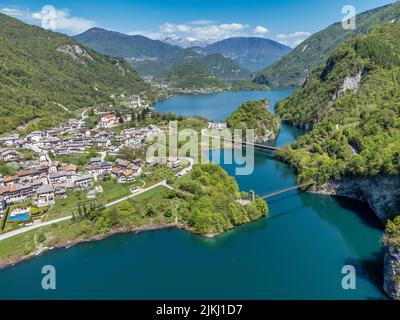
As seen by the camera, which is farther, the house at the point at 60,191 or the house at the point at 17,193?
the house at the point at 60,191

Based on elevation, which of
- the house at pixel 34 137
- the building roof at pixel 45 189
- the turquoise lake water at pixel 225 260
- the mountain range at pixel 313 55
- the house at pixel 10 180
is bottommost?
the turquoise lake water at pixel 225 260

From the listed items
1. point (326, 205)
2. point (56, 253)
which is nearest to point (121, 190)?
point (56, 253)

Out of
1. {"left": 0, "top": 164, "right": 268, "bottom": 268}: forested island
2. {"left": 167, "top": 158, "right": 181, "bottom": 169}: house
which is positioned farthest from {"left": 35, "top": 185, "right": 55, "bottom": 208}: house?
{"left": 167, "top": 158, "right": 181, "bottom": 169}: house

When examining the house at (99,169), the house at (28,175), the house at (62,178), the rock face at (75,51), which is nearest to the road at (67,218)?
the house at (62,178)

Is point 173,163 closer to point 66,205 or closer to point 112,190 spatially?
point 112,190

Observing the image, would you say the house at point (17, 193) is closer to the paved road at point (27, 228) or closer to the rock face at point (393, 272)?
the paved road at point (27, 228)

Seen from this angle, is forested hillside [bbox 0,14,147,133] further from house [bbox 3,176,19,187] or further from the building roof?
the building roof
